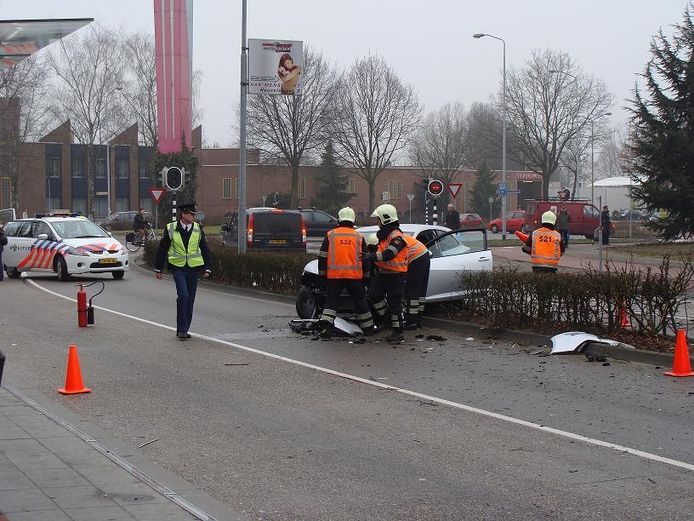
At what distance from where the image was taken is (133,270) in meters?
29.8

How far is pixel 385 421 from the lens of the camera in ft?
27.4

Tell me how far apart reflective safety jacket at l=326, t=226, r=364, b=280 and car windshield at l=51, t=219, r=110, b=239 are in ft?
44.7

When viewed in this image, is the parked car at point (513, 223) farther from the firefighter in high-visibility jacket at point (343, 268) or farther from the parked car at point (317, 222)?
the firefighter in high-visibility jacket at point (343, 268)

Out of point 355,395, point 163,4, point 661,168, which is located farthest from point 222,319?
point 661,168

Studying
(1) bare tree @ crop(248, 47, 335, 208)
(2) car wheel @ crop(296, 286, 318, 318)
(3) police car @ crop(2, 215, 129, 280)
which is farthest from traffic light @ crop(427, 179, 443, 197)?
(1) bare tree @ crop(248, 47, 335, 208)

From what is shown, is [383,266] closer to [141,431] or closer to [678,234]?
[141,431]

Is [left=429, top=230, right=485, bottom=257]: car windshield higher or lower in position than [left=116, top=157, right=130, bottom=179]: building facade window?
lower

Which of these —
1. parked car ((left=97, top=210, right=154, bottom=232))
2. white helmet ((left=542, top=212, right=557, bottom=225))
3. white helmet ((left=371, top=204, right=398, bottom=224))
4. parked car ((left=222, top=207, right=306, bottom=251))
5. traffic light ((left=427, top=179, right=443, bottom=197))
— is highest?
traffic light ((left=427, top=179, right=443, bottom=197))

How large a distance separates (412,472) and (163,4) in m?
30.5

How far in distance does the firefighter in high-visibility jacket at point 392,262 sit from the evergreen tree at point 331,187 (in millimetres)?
61107

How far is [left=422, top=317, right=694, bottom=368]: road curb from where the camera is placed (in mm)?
11127

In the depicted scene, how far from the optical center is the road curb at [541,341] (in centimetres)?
1113

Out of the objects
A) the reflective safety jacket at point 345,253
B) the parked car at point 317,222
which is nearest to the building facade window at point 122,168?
the parked car at point 317,222

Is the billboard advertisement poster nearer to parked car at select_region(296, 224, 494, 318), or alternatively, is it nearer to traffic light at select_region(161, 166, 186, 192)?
traffic light at select_region(161, 166, 186, 192)
